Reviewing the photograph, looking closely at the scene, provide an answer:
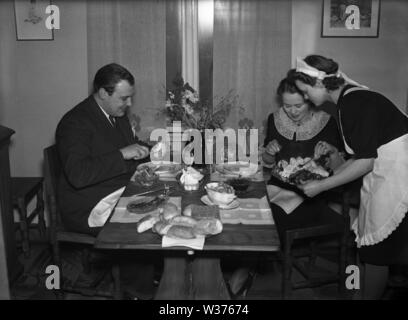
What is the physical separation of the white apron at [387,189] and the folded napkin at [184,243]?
3.57 ft

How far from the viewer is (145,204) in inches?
96.7

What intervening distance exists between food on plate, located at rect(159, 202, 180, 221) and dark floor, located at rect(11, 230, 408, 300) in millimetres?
1306

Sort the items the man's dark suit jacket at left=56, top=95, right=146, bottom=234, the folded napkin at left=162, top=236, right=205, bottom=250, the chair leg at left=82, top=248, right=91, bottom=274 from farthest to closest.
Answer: the chair leg at left=82, top=248, right=91, bottom=274, the man's dark suit jacket at left=56, top=95, right=146, bottom=234, the folded napkin at left=162, top=236, right=205, bottom=250

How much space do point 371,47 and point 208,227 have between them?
2742 millimetres

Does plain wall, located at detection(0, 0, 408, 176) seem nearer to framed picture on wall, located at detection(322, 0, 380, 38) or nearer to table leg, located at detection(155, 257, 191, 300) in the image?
framed picture on wall, located at detection(322, 0, 380, 38)

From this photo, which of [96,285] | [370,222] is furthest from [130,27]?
[370,222]

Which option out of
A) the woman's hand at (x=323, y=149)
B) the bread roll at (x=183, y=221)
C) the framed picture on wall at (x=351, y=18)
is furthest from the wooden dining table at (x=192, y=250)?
the framed picture on wall at (x=351, y=18)

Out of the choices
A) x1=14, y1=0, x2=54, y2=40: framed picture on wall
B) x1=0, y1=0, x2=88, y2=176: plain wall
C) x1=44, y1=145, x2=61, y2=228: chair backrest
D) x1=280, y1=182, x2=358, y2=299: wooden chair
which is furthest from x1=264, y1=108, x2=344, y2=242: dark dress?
x1=14, y1=0, x2=54, y2=40: framed picture on wall

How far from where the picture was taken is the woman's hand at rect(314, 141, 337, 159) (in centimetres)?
333

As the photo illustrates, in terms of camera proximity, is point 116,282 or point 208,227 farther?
point 116,282

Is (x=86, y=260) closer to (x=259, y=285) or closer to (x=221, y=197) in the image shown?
(x=259, y=285)

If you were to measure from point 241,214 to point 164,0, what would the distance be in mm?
2353

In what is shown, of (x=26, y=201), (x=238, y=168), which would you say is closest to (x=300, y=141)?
(x=238, y=168)

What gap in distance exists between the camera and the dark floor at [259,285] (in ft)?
10.4
